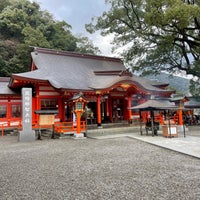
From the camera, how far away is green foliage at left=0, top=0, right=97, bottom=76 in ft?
81.0

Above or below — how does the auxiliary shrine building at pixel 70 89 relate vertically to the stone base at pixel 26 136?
above

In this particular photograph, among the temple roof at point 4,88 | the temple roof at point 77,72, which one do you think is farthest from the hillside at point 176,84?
the temple roof at point 4,88

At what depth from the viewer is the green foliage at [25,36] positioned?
24.7 m

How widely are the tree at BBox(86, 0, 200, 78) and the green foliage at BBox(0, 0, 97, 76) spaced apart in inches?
377

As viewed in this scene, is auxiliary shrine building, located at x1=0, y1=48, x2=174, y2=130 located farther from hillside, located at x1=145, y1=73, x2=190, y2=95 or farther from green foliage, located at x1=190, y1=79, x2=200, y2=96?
hillside, located at x1=145, y1=73, x2=190, y2=95

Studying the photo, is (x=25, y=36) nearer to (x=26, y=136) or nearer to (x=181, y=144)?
(x=26, y=136)

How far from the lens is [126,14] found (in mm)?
18297

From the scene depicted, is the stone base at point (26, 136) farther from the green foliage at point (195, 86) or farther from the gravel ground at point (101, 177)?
the green foliage at point (195, 86)

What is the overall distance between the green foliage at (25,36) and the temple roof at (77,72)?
8.74 metres

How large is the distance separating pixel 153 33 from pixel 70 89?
992 cm

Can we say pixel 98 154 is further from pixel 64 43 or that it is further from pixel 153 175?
pixel 64 43

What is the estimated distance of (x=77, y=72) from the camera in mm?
16656

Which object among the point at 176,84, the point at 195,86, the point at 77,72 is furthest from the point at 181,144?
the point at 176,84

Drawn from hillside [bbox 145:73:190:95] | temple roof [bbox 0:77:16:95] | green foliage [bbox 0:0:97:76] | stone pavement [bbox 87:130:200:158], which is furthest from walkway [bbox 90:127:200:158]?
green foliage [bbox 0:0:97:76]
